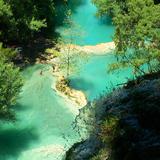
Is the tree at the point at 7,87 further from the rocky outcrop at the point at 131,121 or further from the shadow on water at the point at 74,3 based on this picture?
the shadow on water at the point at 74,3

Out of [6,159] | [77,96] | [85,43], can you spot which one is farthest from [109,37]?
[6,159]

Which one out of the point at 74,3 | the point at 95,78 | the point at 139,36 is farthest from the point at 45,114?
the point at 74,3

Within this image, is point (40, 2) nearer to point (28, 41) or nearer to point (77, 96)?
point (28, 41)

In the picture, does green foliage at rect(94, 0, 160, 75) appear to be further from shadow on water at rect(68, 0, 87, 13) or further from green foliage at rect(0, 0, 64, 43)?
shadow on water at rect(68, 0, 87, 13)

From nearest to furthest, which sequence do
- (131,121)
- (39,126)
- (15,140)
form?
(131,121), (15,140), (39,126)

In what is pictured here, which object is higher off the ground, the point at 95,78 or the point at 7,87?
the point at 95,78

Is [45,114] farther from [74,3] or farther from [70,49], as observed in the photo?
[74,3]

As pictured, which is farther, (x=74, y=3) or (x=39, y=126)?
(x=74, y=3)

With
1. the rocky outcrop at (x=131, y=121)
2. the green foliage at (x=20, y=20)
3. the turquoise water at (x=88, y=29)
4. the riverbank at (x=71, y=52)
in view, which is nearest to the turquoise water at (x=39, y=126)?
the riverbank at (x=71, y=52)
